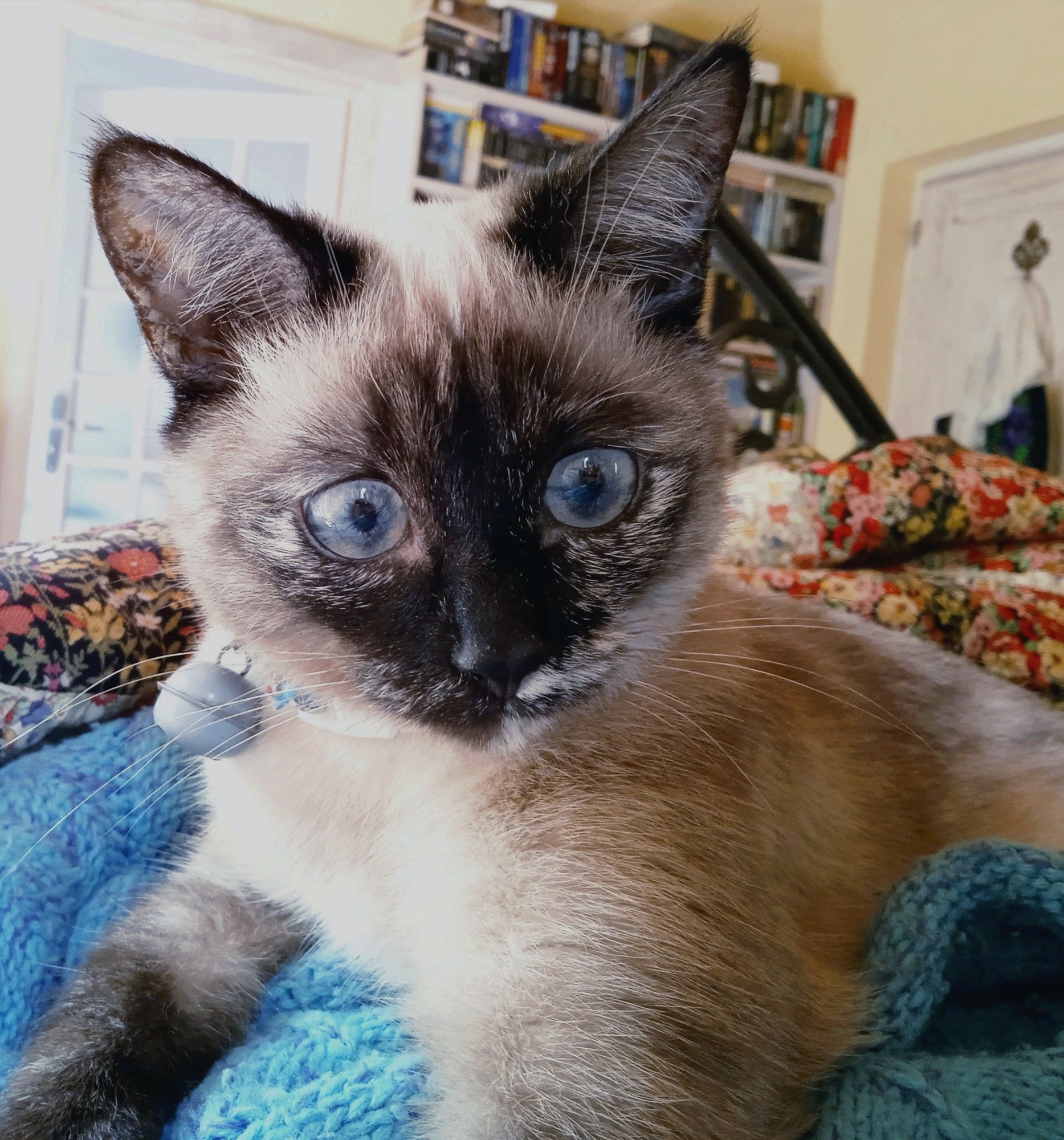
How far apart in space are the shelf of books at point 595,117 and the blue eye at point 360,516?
272 centimetres

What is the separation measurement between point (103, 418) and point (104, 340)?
1.21 ft

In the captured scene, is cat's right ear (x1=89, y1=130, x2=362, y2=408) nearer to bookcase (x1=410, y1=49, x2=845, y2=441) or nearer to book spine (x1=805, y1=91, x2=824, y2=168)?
bookcase (x1=410, y1=49, x2=845, y2=441)

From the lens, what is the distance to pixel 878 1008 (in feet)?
2.48

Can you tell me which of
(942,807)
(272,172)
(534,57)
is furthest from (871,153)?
(942,807)

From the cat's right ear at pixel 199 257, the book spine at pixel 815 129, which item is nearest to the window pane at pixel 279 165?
the book spine at pixel 815 129

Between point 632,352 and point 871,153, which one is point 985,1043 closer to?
point 632,352

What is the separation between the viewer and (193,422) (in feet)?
2.87

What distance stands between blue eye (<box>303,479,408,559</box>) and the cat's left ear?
30cm

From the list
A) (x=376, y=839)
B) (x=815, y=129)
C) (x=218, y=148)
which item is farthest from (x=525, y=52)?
(x=376, y=839)

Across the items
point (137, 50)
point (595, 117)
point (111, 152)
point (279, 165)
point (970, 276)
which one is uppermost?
point (595, 117)

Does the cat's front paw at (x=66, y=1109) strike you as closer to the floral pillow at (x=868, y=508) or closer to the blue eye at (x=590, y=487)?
the blue eye at (x=590, y=487)

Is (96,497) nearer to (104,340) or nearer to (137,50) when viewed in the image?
(104,340)

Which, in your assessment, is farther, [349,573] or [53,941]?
[53,941]

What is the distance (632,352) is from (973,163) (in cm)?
397
